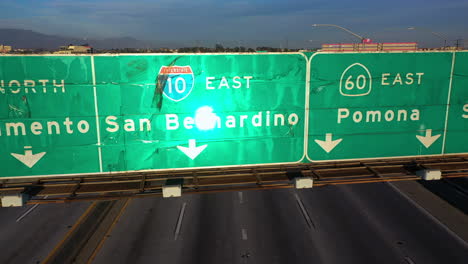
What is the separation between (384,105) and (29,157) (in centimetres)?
940

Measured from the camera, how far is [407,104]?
8328 mm

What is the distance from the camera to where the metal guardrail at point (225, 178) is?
24.6 feet

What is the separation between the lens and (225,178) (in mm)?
8141

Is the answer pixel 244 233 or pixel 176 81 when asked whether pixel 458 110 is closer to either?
pixel 176 81

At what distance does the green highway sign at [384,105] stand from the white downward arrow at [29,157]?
275 inches

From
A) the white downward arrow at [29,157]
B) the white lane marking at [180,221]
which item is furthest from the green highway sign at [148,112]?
the white lane marking at [180,221]

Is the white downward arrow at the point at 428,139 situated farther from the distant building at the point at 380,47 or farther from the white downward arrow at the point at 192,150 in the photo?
the white downward arrow at the point at 192,150

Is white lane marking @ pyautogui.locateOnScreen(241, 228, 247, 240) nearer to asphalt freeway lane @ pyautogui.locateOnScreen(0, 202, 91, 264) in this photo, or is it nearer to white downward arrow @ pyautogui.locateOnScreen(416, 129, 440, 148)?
asphalt freeway lane @ pyautogui.locateOnScreen(0, 202, 91, 264)

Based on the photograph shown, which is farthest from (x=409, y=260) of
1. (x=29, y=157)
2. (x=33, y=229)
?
(x=33, y=229)

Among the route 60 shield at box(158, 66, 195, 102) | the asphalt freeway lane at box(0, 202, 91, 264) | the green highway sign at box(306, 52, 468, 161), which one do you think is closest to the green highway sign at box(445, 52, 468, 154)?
the green highway sign at box(306, 52, 468, 161)

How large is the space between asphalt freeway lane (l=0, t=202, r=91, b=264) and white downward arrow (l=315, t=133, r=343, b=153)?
18155 mm

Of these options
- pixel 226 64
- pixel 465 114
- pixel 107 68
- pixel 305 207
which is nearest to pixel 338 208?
pixel 305 207

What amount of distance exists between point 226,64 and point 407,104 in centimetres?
519

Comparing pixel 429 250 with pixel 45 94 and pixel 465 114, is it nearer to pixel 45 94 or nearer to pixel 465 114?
pixel 465 114
